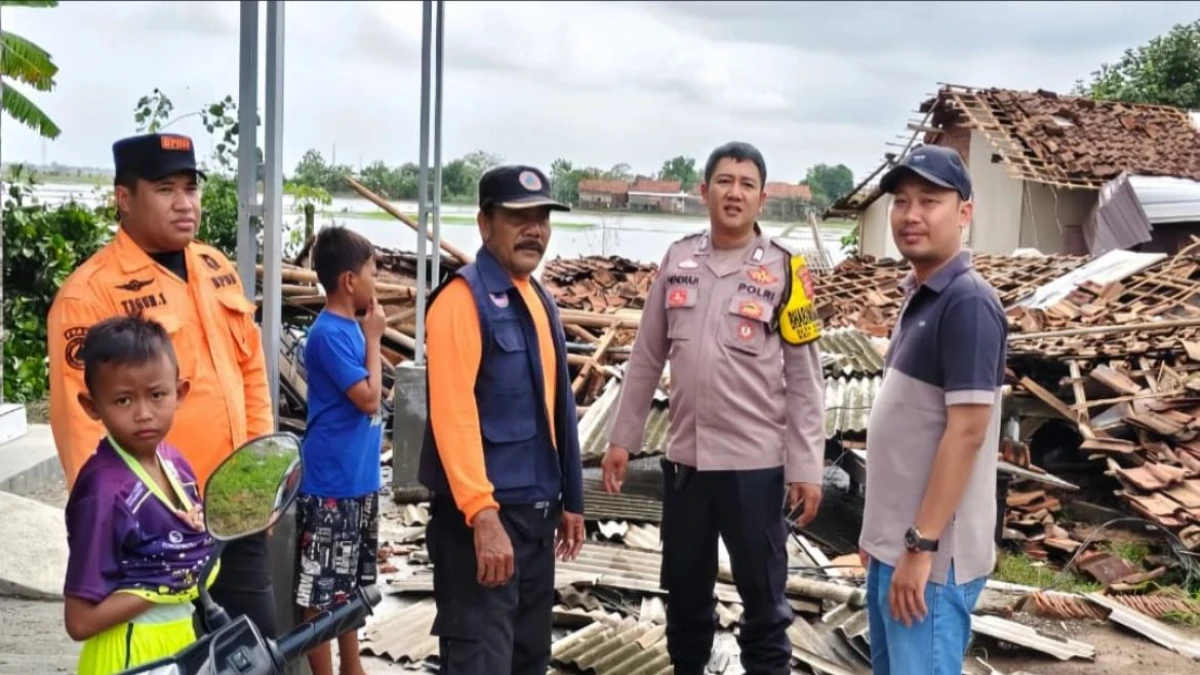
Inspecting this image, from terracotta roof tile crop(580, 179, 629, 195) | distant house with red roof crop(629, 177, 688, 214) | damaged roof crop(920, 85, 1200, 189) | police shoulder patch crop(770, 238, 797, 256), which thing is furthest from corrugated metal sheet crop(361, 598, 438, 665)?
distant house with red roof crop(629, 177, 688, 214)

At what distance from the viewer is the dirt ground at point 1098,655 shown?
17.7 feet

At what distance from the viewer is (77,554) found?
2.28m

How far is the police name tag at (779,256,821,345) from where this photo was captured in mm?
3982

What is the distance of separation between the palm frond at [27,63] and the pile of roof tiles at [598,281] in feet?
26.0

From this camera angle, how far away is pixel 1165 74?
97.9 ft

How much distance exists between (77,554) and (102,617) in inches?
5.8

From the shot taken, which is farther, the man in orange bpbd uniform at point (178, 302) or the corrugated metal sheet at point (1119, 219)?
the corrugated metal sheet at point (1119, 219)

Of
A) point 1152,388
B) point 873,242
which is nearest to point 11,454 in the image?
point 1152,388

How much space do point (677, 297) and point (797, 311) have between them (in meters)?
0.46

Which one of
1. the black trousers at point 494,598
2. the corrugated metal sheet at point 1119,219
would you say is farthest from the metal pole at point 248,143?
the corrugated metal sheet at point 1119,219

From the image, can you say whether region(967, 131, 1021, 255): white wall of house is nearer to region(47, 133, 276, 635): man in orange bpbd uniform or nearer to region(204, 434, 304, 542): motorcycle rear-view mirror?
region(47, 133, 276, 635): man in orange bpbd uniform

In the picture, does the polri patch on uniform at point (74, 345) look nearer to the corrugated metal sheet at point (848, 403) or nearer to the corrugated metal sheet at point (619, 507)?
the corrugated metal sheet at point (619, 507)

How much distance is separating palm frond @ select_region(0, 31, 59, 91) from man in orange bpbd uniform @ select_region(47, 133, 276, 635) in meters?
9.85

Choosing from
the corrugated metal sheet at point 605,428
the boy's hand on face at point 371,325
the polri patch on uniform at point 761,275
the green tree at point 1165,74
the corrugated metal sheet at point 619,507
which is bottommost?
the corrugated metal sheet at point 619,507
